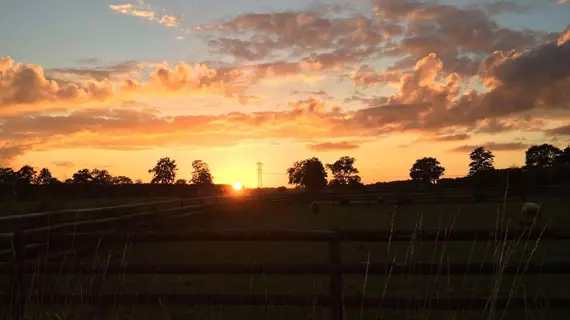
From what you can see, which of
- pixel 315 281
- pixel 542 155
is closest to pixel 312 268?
pixel 315 281

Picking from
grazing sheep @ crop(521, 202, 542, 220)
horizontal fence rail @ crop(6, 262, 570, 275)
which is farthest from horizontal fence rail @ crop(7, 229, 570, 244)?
grazing sheep @ crop(521, 202, 542, 220)

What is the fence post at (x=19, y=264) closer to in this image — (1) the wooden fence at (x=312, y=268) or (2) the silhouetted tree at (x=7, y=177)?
(1) the wooden fence at (x=312, y=268)

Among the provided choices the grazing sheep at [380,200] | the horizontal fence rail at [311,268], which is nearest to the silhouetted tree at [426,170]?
the grazing sheep at [380,200]

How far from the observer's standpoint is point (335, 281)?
4949 mm

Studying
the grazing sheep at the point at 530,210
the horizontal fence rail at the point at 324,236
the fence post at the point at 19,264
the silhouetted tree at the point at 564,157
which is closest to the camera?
the horizontal fence rail at the point at 324,236

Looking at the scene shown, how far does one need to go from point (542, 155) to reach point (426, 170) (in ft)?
111

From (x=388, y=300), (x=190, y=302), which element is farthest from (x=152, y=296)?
(x=388, y=300)

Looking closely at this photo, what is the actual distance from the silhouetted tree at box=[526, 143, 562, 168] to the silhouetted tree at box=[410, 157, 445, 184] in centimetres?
2739

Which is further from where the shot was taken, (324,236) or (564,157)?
(564,157)

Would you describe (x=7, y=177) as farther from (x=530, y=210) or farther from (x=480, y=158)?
(x=480, y=158)

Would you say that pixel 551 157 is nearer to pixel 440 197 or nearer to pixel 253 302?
pixel 440 197

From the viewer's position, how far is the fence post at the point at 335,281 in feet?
16.1

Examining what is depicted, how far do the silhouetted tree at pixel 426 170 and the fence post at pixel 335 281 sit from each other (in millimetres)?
153102

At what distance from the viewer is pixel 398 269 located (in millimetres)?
4941
